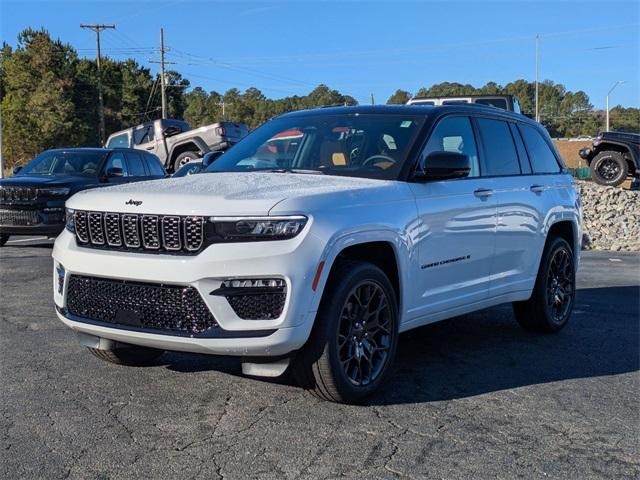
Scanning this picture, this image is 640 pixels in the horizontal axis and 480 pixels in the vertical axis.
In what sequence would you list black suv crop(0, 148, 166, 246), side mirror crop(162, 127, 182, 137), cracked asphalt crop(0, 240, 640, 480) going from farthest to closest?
1. side mirror crop(162, 127, 182, 137)
2. black suv crop(0, 148, 166, 246)
3. cracked asphalt crop(0, 240, 640, 480)

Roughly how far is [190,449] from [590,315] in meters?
5.34

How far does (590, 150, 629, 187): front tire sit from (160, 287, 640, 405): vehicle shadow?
14092 millimetres

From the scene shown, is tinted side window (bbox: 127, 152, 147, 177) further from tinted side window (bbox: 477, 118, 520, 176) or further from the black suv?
tinted side window (bbox: 477, 118, 520, 176)

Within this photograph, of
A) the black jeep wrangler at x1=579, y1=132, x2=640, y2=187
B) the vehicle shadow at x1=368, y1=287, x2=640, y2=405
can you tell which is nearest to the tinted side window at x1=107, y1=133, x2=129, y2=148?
the black jeep wrangler at x1=579, y1=132, x2=640, y2=187

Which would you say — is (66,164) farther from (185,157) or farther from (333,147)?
(185,157)

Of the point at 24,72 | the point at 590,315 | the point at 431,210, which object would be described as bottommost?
the point at 590,315

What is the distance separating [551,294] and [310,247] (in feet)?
11.6

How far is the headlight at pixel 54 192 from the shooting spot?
38.4ft

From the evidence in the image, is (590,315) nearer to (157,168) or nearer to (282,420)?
(282,420)

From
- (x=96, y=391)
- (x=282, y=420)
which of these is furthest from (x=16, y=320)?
(x=282, y=420)

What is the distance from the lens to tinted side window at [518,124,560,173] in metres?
6.82

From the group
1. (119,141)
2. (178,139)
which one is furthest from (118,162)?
(119,141)

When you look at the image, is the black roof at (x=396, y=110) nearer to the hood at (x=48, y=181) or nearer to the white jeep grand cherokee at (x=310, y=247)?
the white jeep grand cherokee at (x=310, y=247)

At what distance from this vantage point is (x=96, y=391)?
4.69 meters
